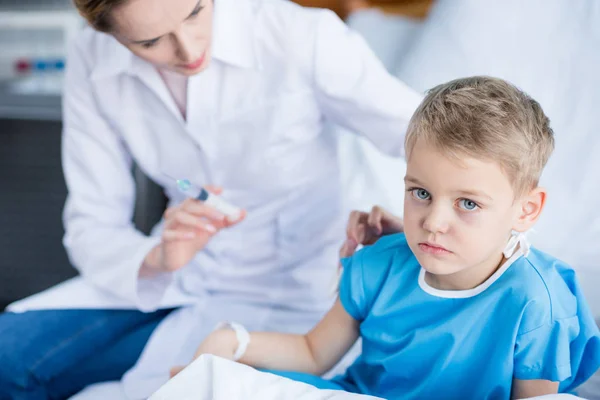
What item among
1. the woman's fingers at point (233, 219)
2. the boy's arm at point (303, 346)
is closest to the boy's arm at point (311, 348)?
the boy's arm at point (303, 346)

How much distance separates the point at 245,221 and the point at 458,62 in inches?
25.1

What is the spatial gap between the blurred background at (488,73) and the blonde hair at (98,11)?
2.13 ft

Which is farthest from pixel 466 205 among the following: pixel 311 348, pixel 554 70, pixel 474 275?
pixel 554 70

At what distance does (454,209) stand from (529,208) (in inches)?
4.5

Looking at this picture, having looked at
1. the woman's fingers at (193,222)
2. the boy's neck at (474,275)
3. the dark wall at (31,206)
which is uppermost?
the boy's neck at (474,275)

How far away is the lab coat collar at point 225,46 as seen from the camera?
1.17 m

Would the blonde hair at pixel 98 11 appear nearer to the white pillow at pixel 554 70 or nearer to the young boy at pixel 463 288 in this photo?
the young boy at pixel 463 288

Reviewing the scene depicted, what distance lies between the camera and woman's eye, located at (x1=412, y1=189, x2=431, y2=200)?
818 millimetres

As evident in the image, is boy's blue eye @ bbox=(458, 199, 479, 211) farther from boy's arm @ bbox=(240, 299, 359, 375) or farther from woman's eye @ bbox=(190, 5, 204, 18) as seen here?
woman's eye @ bbox=(190, 5, 204, 18)

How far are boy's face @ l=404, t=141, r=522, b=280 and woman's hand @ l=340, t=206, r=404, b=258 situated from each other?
0.69 feet

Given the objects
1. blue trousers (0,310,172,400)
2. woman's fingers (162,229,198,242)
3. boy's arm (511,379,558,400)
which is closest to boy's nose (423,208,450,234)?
boy's arm (511,379,558,400)

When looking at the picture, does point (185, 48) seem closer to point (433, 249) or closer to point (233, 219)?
point (233, 219)

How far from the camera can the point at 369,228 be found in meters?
1.05

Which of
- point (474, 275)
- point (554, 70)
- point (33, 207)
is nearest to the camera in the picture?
point (474, 275)
